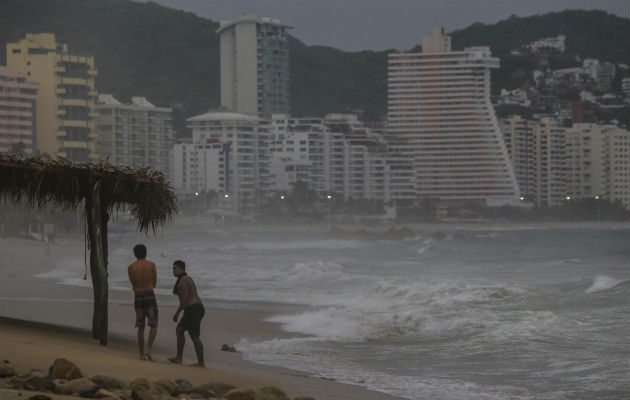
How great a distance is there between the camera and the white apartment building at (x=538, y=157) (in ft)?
492

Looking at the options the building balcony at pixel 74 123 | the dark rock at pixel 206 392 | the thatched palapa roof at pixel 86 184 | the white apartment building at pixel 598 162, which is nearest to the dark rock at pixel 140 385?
the dark rock at pixel 206 392

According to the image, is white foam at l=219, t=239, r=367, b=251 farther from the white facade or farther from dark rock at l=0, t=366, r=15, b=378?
dark rock at l=0, t=366, r=15, b=378

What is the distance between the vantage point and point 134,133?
12419 cm

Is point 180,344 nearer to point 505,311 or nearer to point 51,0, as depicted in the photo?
point 505,311

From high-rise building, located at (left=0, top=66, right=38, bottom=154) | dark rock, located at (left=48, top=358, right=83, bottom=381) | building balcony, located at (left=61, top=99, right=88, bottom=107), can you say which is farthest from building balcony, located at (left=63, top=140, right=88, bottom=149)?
dark rock, located at (left=48, top=358, right=83, bottom=381)

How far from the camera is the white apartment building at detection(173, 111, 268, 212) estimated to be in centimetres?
13288

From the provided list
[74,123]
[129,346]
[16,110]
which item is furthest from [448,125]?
[129,346]

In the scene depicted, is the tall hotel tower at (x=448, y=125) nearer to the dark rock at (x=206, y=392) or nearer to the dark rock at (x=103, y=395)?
the dark rock at (x=206, y=392)

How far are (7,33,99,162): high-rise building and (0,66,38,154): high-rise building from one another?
1.28 meters

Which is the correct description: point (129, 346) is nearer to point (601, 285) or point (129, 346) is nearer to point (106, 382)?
point (106, 382)

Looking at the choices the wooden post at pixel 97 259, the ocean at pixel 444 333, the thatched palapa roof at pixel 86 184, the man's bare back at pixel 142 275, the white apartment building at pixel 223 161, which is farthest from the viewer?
the white apartment building at pixel 223 161

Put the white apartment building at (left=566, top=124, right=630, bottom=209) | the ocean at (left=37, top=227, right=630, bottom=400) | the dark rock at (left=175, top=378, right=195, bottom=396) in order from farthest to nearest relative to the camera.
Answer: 1. the white apartment building at (left=566, top=124, right=630, bottom=209)
2. the ocean at (left=37, top=227, right=630, bottom=400)
3. the dark rock at (left=175, top=378, right=195, bottom=396)

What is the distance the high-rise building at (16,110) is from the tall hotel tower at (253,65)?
6565cm

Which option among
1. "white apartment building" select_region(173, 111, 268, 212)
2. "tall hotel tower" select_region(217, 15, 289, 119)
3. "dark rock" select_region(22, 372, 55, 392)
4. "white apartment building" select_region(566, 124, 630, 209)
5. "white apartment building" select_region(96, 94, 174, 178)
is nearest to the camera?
"dark rock" select_region(22, 372, 55, 392)
